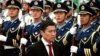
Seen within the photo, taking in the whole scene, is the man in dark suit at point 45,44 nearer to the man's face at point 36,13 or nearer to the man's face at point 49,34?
the man's face at point 49,34

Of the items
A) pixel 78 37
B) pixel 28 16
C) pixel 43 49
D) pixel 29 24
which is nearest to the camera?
pixel 43 49

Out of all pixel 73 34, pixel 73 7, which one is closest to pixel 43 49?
pixel 73 34

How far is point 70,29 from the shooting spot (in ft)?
27.9

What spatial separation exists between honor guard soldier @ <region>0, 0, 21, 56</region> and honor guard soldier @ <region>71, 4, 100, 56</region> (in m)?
1.29

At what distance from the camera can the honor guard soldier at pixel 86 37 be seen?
712cm

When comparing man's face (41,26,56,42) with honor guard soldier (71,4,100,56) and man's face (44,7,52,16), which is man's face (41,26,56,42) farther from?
man's face (44,7,52,16)

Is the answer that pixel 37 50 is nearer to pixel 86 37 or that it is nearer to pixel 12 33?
pixel 86 37

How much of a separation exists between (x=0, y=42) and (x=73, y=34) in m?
1.45

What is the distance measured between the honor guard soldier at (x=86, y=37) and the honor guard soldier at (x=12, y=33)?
1287 mm

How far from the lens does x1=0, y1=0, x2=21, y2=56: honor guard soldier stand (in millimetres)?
8283

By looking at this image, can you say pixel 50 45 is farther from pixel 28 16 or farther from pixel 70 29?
pixel 28 16

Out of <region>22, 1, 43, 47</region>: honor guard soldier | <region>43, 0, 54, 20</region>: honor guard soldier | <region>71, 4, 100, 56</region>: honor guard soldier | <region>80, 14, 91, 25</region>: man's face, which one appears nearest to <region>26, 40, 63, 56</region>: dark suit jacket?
<region>71, 4, 100, 56</region>: honor guard soldier

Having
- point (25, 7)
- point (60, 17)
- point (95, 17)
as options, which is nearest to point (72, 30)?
point (60, 17)

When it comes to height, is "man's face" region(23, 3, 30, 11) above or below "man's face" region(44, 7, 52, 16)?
above
